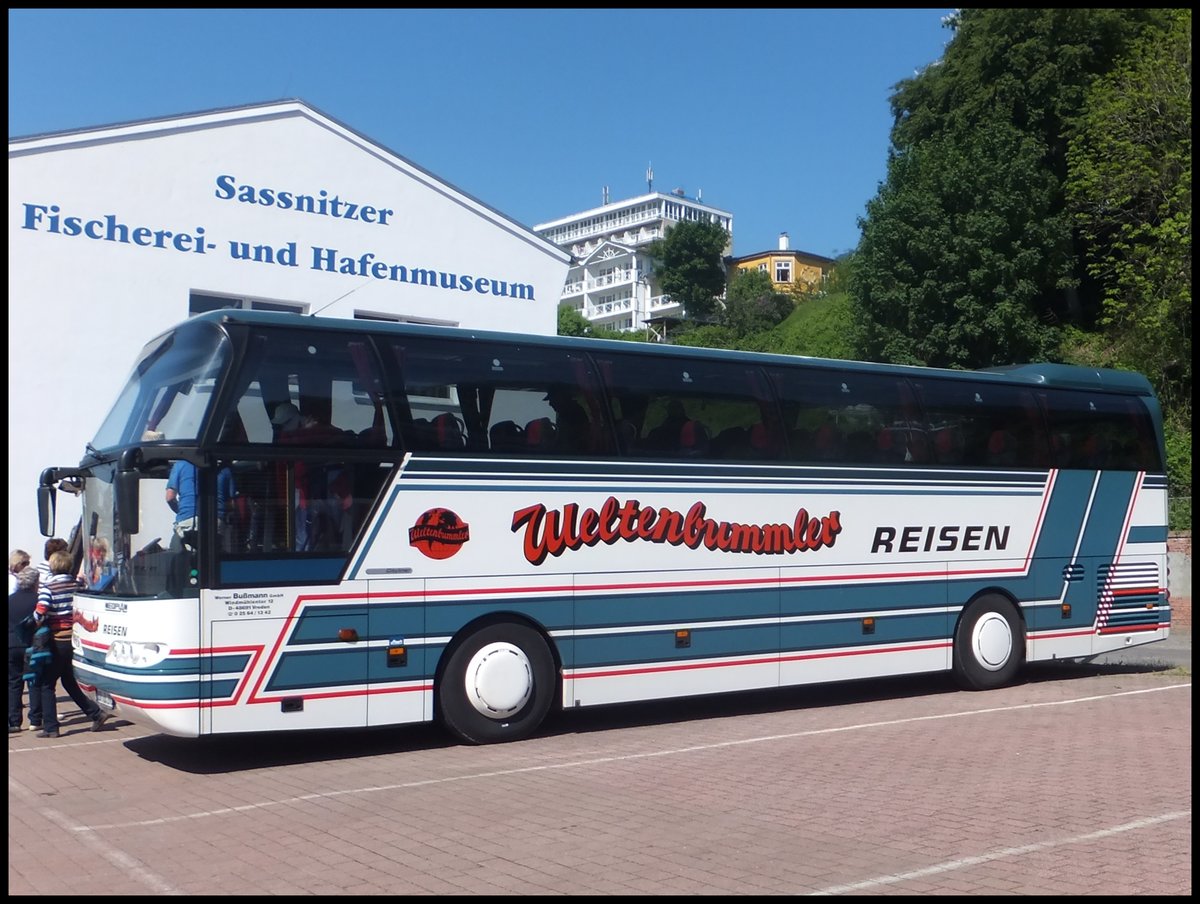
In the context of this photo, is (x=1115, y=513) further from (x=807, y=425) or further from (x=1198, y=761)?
(x=1198, y=761)

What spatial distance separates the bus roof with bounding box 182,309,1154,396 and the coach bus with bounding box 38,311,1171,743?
0.14ft

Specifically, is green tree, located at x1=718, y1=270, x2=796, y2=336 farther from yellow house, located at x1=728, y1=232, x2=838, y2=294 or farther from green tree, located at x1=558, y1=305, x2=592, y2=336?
yellow house, located at x1=728, y1=232, x2=838, y2=294

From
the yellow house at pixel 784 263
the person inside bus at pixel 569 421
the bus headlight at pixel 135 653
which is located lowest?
the bus headlight at pixel 135 653

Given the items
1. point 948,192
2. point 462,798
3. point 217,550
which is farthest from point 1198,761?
point 948,192

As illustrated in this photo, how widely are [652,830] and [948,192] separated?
32.8 m

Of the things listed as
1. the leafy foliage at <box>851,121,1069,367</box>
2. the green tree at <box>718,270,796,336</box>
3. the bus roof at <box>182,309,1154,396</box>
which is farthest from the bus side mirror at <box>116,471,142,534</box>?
the green tree at <box>718,270,796,336</box>

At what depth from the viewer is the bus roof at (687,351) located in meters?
10.6

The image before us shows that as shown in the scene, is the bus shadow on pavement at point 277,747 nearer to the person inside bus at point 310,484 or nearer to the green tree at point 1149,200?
the person inside bus at point 310,484

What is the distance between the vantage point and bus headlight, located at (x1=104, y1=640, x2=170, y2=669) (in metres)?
9.78

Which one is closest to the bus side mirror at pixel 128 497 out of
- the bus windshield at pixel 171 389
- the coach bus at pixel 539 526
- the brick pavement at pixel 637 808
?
the coach bus at pixel 539 526

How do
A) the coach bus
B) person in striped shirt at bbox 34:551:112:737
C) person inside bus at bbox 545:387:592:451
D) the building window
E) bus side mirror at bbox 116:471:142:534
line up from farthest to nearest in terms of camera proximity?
the building window, person in striped shirt at bbox 34:551:112:737, person inside bus at bbox 545:387:592:451, the coach bus, bus side mirror at bbox 116:471:142:534

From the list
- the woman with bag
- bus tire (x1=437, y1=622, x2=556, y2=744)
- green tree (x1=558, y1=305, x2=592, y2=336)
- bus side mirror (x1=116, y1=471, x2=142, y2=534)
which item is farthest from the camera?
green tree (x1=558, y1=305, x2=592, y2=336)

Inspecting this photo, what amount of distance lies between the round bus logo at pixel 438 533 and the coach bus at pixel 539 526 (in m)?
0.03

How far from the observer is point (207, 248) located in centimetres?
1841
